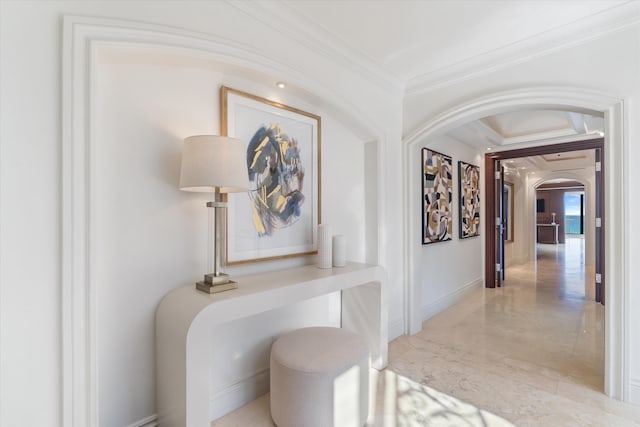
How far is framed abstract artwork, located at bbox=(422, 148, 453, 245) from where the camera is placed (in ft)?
12.0

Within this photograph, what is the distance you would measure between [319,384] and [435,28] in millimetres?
2439

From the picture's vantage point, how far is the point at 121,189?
1.51m

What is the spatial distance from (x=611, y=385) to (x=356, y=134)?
2576mm

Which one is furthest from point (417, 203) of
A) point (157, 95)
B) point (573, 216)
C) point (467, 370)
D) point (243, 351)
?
point (573, 216)

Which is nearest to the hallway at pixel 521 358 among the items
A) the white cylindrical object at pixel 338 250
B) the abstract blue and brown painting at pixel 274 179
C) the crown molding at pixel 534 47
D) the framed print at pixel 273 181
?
the white cylindrical object at pixel 338 250

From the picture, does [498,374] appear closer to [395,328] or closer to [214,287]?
[395,328]

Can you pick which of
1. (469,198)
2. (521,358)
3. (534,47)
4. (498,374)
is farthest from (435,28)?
(469,198)

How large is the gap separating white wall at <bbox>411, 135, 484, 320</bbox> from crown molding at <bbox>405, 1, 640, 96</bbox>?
0.65 m

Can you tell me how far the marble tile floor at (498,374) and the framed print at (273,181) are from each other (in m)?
1.05

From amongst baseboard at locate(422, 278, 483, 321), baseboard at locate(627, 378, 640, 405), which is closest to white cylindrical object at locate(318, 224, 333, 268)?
baseboard at locate(422, 278, 483, 321)

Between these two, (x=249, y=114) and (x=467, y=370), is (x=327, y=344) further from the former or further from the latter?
(x=249, y=114)

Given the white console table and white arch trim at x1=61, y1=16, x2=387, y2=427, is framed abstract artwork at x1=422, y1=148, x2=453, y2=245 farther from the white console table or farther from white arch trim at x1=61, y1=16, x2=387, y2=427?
white arch trim at x1=61, y1=16, x2=387, y2=427

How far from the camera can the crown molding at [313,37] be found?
1.88 meters

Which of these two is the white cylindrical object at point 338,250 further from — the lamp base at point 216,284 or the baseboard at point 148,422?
the baseboard at point 148,422
